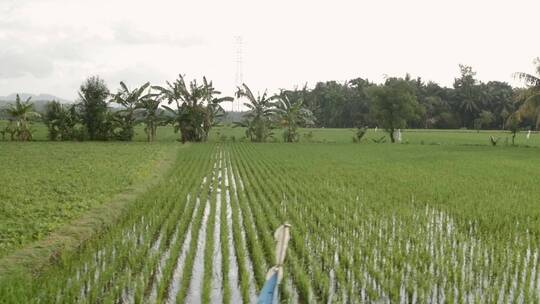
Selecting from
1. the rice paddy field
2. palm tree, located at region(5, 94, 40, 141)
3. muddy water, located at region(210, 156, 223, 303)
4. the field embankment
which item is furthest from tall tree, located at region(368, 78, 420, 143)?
muddy water, located at region(210, 156, 223, 303)

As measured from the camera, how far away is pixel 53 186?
385 inches

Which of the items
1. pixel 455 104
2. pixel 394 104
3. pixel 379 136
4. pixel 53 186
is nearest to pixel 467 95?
pixel 455 104

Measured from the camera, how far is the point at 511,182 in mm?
11469

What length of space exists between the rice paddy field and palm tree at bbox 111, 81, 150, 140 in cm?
1380

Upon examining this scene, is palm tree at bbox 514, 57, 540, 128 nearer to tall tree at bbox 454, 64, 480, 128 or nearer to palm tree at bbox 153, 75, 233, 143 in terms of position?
palm tree at bbox 153, 75, 233, 143

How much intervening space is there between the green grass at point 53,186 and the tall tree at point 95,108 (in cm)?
959

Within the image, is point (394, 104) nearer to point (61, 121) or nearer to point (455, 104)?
point (61, 121)

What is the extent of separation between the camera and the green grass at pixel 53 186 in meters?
6.57

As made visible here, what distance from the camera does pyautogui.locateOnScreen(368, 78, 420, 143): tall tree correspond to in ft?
94.4

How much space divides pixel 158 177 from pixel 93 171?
172 cm

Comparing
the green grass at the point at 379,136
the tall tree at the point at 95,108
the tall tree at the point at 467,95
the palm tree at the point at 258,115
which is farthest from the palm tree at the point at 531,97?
the tall tree at the point at 467,95

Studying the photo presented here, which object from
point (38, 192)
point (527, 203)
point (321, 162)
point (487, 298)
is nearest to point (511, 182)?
point (527, 203)

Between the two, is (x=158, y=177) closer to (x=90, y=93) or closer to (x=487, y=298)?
(x=487, y=298)

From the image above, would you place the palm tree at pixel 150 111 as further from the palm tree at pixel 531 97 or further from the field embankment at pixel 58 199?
the palm tree at pixel 531 97
